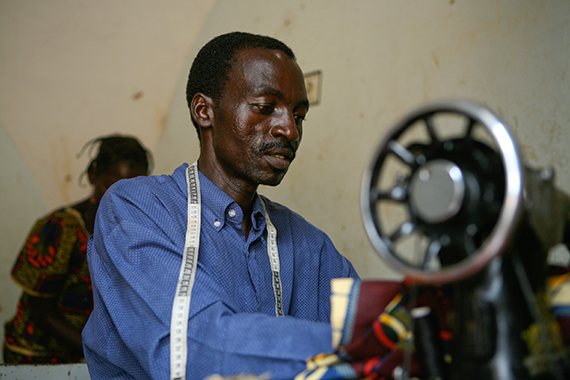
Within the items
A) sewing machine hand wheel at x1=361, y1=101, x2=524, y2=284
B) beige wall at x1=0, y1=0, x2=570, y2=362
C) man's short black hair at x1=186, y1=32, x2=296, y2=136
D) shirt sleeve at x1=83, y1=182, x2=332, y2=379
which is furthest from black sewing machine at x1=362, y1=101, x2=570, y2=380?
beige wall at x1=0, y1=0, x2=570, y2=362

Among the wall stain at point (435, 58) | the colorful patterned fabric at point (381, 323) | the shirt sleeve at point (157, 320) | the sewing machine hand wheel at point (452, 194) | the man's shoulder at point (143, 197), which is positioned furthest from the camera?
the wall stain at point (435, 58)

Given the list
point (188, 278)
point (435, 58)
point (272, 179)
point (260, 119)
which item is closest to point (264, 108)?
point (260, 119)

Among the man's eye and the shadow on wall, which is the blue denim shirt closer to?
the man's eye

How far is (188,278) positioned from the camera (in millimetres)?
1069

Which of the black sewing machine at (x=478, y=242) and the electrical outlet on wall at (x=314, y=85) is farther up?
the electrical outlet on wall at (x=314, y=85)

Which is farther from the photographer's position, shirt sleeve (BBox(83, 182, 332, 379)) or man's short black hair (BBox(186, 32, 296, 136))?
man's short black hair (BBox(186, 32, 296, 136))

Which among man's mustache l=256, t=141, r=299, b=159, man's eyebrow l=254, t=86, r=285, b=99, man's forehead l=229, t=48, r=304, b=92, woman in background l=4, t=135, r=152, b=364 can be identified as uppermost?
man's forehead l=229, t=48, r=304, b=92

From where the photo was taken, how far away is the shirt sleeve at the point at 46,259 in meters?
2.44

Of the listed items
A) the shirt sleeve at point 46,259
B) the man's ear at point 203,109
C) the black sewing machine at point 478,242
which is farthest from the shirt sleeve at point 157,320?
the shirt sleeve at point 46,259

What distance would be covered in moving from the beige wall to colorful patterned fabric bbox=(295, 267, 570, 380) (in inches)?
50.4

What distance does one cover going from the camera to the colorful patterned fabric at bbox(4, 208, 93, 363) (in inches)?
96.3

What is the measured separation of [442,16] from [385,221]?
3.15 ft

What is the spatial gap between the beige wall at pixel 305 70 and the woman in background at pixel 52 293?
111cm

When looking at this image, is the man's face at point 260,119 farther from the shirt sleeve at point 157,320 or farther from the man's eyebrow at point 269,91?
the shirt sleeve at point 157,320
